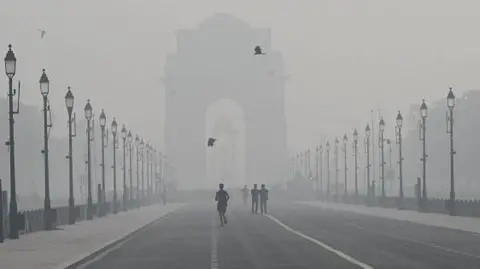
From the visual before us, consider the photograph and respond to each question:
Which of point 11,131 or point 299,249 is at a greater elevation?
point 11,131

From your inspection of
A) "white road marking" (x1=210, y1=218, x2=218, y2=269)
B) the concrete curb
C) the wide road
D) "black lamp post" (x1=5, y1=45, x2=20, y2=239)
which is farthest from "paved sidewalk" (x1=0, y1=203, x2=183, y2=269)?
"white road marking" (x1=210, y1=218, x2=218, y2=269)

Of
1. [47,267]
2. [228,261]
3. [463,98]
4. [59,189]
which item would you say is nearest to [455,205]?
[228,261]

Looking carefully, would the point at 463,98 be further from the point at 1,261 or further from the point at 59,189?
the point at 1,261

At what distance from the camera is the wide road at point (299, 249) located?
87.2ft

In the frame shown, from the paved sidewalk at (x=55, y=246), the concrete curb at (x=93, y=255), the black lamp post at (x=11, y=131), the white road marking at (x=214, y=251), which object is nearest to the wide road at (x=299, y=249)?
the white road marking at (x=214, y=251)

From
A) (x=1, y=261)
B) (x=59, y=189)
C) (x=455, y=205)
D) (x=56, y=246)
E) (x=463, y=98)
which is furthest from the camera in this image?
(x=59, y=189)

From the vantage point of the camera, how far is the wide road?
1046 inches

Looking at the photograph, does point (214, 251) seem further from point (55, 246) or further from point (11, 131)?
point (11, 131)

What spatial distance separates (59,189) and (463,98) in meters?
71.1

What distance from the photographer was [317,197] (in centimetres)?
13938

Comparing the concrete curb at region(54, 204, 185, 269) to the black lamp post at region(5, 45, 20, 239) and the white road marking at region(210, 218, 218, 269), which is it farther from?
the black lamp post at region(5, 45, 20, 239)

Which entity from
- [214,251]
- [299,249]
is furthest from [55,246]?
[299,249]

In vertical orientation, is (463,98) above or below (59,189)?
above

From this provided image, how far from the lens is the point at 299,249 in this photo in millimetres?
32719
